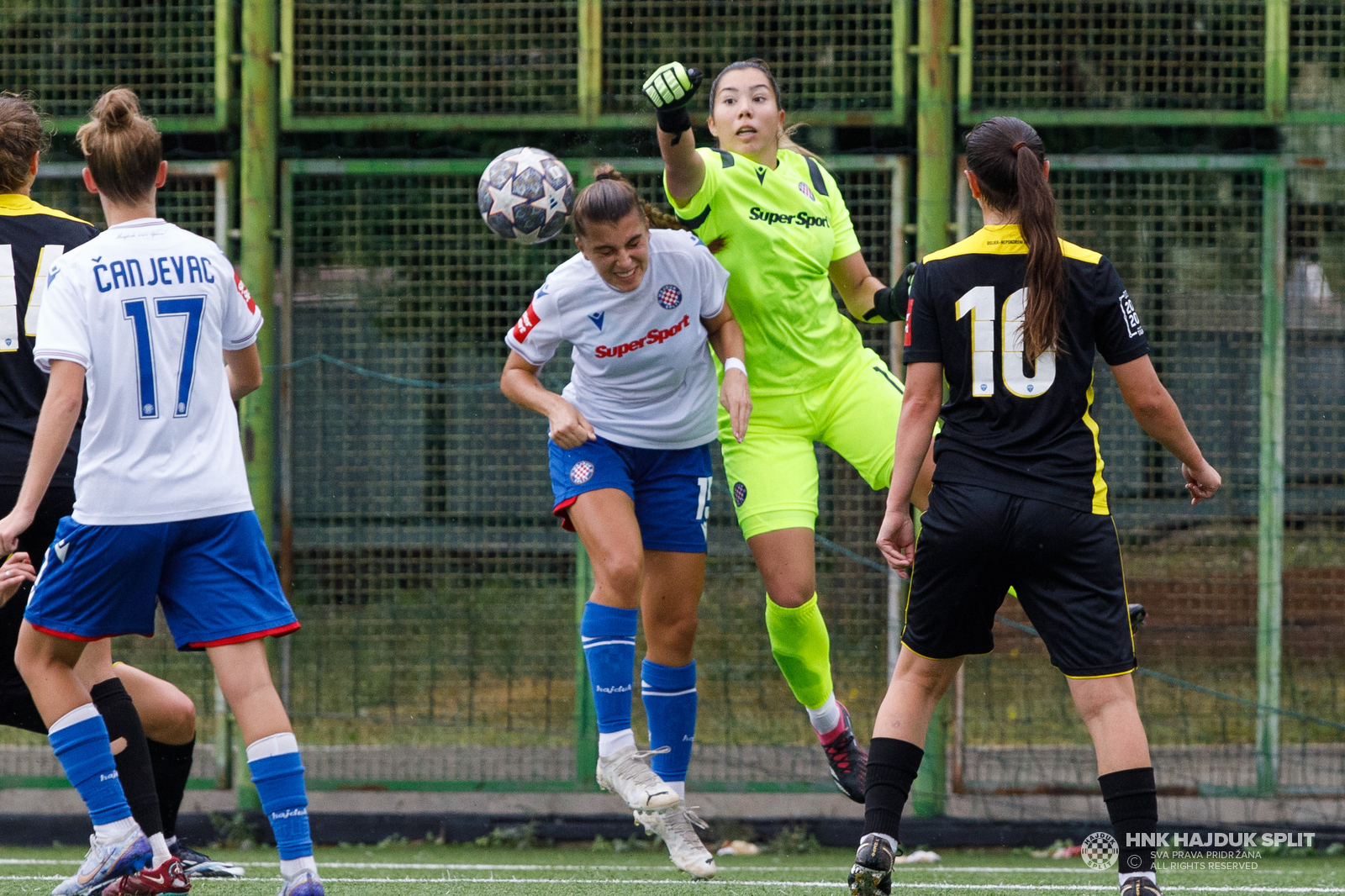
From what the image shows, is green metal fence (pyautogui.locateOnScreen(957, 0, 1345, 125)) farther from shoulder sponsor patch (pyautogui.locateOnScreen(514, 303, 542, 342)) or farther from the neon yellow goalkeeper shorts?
shoulder sponsor patch (pyautogui.locateOnScreen(514, 303, 542, 342))

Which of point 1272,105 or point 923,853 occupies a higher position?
point 1272,105

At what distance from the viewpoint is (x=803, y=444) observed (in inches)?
192

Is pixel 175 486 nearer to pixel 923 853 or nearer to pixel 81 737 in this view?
pixel 81 737

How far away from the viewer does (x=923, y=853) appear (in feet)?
19.7

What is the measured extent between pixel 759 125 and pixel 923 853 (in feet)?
10.3

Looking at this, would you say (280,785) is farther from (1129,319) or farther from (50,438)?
(1129,319)

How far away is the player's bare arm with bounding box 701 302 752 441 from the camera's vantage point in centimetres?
438

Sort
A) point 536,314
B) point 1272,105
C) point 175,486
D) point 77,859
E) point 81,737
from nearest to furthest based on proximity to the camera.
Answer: point 175,486 < point 81,737 < point 536,314 < point 77,859 < point 1272,105

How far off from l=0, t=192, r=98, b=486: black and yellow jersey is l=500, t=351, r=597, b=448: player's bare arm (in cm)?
129

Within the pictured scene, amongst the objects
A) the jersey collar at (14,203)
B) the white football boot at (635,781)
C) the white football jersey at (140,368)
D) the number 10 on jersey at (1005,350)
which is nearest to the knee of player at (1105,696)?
the number 10 on jersey at (1005,350)

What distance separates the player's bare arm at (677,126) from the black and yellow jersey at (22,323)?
1.70 metres

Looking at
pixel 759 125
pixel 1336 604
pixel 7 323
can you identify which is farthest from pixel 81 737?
pixel 1336 604

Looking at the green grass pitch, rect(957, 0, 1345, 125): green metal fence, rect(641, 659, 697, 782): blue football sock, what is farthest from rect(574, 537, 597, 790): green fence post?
rect(957, 0, 1345, 125): green metal fence

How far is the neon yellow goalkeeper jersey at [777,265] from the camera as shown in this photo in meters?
4.75
